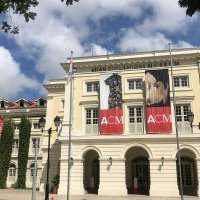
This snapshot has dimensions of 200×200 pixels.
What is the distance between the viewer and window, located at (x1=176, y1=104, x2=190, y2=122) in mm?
37597

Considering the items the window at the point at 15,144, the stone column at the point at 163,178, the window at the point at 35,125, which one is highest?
the window at the point at 35,125

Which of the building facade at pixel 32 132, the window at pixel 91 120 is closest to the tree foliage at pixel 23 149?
the building facade at pixel 32 132

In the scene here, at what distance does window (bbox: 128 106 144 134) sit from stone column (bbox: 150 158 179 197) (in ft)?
12.7

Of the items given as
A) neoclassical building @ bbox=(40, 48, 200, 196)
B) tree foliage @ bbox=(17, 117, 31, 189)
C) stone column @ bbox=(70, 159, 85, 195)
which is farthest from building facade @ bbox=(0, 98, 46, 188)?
Result: stone column @ bbox=(70, 159, 85, 195)

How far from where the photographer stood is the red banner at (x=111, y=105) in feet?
125

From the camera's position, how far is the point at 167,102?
37.7m

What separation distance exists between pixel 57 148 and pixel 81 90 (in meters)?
7.59

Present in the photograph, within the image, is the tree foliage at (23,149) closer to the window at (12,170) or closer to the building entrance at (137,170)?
the window at (12,170)

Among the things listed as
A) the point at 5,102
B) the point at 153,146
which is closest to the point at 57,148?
the point at 153,146

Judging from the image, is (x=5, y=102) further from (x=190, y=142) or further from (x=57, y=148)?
(x=190, y=142)

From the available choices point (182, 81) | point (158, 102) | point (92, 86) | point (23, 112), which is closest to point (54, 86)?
point (92, 86)

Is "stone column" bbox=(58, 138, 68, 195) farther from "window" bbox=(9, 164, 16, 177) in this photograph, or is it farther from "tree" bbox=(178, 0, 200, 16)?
"tree" bbox=(178, 0, 200, 16)

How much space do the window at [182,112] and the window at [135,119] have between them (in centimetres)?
381

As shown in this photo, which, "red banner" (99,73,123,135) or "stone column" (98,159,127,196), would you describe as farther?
"red banner" (99,73,123,135)
